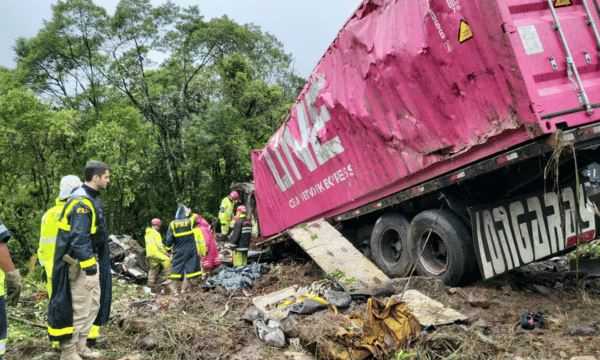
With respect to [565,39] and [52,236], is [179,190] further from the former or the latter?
[565,39]

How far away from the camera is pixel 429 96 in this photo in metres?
4.29

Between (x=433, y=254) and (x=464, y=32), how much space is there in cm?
239

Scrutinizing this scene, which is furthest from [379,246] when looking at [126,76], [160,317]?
[126,76]

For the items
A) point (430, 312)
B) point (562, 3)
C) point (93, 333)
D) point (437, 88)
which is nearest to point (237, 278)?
point (93, 333)

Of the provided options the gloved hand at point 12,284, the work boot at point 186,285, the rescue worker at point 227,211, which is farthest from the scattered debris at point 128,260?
the gloved hand at point 12,284

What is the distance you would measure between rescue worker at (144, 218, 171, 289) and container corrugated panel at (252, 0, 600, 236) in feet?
13.0

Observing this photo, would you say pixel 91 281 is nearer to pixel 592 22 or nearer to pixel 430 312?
pixel 430 312

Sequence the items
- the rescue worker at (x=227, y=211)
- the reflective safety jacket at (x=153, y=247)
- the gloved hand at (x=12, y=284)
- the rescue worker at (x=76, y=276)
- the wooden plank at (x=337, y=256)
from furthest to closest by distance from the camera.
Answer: the rescue worker at (x=227, y=211) → the reflective safety jacket at (x=153, y=247) → the wooden plank at (x=337, y=256) → the rescue worker at (x=76, y=276) → the gloved hand at (x=12, y=284)

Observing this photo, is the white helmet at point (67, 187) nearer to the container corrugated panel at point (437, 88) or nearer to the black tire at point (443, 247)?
the container corrugated panel at point (437, 88)

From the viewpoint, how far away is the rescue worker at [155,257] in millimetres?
8742

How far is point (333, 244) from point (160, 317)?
239cm

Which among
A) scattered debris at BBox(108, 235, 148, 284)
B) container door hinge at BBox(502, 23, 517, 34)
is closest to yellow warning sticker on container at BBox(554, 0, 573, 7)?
container door hinge at BBox(502, 23, 517, 34)

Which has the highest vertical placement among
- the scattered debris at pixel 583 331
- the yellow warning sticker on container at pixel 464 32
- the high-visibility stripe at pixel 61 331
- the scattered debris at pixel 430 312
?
the yellow warning sticker on container at pixel 464 32

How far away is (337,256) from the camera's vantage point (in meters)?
5.79
